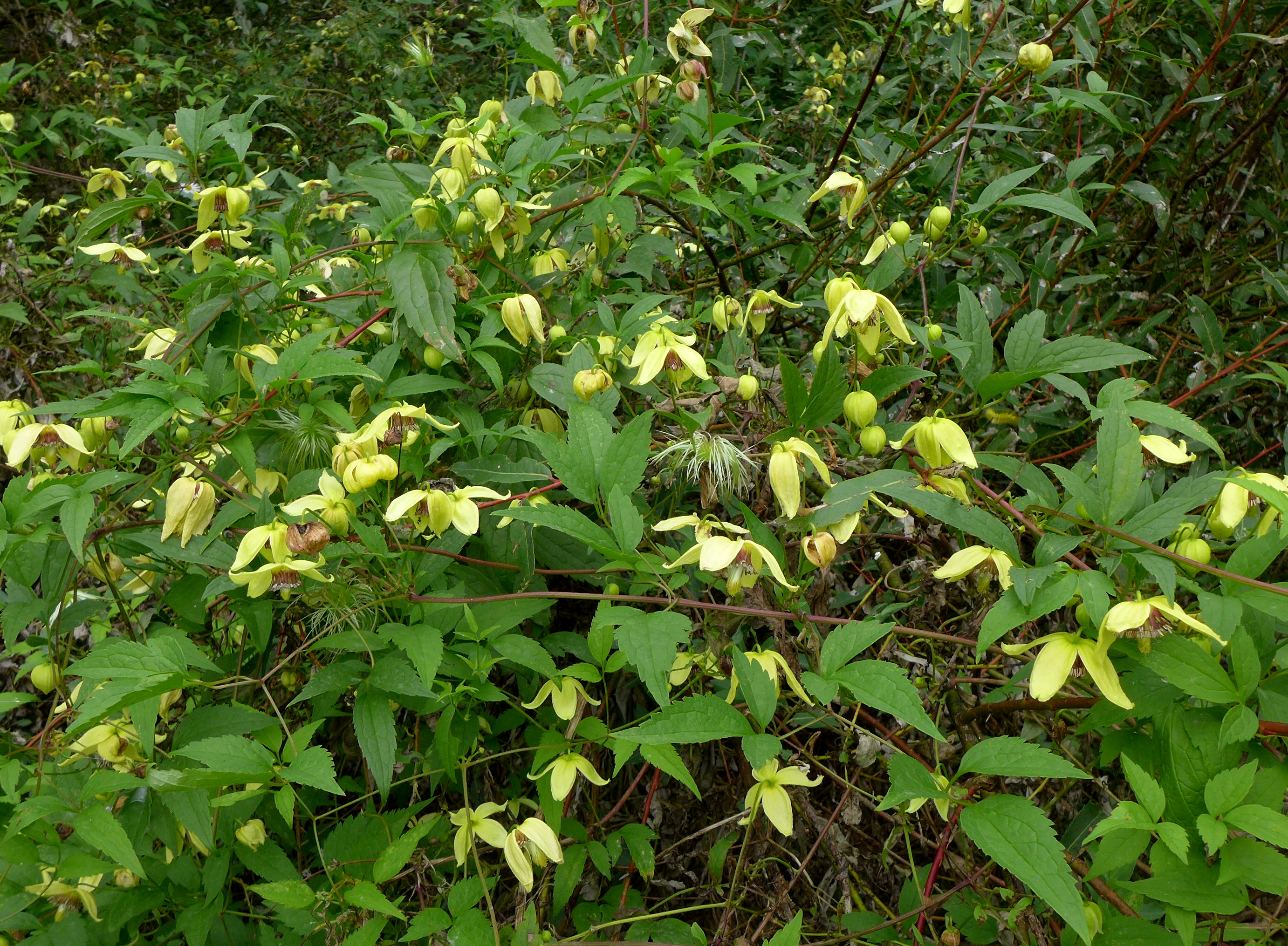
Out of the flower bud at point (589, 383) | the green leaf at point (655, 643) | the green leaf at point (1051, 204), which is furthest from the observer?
the green leaf at point (1051, 204)

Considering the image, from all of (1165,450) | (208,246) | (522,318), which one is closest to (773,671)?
(1165,450)

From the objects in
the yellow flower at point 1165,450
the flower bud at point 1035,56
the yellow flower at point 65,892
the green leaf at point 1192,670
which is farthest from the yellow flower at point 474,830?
the flower bud at point 1035,56

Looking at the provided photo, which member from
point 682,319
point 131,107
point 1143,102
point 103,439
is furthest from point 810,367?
point 131,107

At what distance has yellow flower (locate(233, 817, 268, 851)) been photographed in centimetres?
116

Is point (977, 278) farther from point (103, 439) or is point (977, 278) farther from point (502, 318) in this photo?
point (103, 439)

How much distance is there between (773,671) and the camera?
3.41 feet

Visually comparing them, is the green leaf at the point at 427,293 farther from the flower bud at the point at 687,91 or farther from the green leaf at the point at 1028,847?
the green leaf at the point at 1028,847

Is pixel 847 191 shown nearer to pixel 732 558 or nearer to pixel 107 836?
pixel 732 558

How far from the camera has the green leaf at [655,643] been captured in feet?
2.82

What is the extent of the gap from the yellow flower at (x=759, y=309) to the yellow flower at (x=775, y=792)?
26.5 inches

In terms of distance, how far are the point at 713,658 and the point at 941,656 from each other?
0.48 m

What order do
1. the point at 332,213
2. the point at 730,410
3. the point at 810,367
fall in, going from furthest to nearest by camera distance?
1. the point at 332,213
2. the point at 810,367
3. the point at 730,410

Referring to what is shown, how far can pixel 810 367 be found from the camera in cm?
155

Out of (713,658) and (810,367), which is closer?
(713,658)
